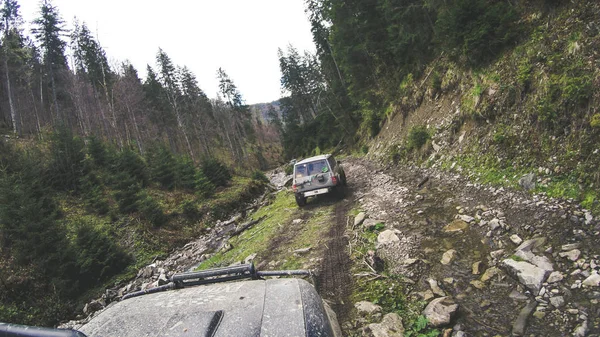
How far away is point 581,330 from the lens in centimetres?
279

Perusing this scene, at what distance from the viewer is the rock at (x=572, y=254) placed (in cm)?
362

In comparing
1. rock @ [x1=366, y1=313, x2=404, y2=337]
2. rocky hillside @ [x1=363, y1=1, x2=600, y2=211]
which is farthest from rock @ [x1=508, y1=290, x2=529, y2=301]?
rocky hillside @ [x1=363, y1=1, x2=600, y2=211]

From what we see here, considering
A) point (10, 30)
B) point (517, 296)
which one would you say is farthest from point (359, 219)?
point (10, 30)

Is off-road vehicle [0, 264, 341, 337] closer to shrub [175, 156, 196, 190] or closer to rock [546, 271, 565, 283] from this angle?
rock [546, 271, 565, 283]

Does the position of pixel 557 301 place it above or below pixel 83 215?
below

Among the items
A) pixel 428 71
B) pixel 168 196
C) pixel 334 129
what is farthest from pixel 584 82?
pixel 334 129

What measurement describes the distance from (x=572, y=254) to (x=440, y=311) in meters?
1.92

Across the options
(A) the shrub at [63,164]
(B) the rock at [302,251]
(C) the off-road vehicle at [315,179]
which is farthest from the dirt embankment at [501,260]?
(A) the shrub at [63,164]

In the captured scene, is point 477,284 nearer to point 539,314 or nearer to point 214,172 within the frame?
point 539,314

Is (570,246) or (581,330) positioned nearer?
(581,330)

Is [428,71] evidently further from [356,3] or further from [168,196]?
[168,196]

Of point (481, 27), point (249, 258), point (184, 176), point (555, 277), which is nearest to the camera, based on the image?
point (555, 277)

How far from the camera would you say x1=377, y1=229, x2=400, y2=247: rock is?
5.82 m

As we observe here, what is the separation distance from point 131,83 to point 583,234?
3728cm
